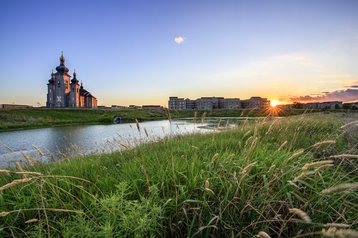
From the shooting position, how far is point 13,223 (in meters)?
2.98

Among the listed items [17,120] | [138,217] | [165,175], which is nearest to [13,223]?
[138,217]

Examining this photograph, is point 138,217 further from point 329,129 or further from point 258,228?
point 329,129

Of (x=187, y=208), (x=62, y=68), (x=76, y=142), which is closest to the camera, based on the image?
(x=187, y=208)

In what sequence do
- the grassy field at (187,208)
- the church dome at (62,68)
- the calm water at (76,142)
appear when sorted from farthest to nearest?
the church dome at (62,68), the calm water at (76,142), the grassy field at (187,208)

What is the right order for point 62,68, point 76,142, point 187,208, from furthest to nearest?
point 62,68 < point 76,142 < point 187,208

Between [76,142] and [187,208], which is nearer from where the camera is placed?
[187,208]

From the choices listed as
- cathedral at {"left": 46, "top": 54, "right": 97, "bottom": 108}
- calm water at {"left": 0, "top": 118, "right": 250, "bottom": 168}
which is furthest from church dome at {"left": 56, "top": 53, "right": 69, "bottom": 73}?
calm water at {"left": 0, "top": 118, "right": 250, "bottom": 168}

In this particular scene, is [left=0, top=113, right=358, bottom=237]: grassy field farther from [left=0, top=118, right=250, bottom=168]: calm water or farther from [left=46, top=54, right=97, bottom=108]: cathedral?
[left=46, top=54, right=97, bottom=108]: cathedral

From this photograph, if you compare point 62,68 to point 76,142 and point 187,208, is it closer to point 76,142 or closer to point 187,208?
point 76,142

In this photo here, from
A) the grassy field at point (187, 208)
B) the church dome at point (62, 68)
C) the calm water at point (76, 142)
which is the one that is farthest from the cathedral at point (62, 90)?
the grassy field at point (187, 208)

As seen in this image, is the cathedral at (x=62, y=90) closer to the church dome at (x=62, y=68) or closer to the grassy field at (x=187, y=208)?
the church dome at (x=62, y=68)

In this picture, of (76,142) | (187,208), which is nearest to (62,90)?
(76,142)

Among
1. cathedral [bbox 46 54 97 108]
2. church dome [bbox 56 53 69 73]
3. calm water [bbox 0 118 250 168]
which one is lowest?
calm water [bbox 0 118 250 168]

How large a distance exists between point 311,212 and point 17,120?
57.3 m
